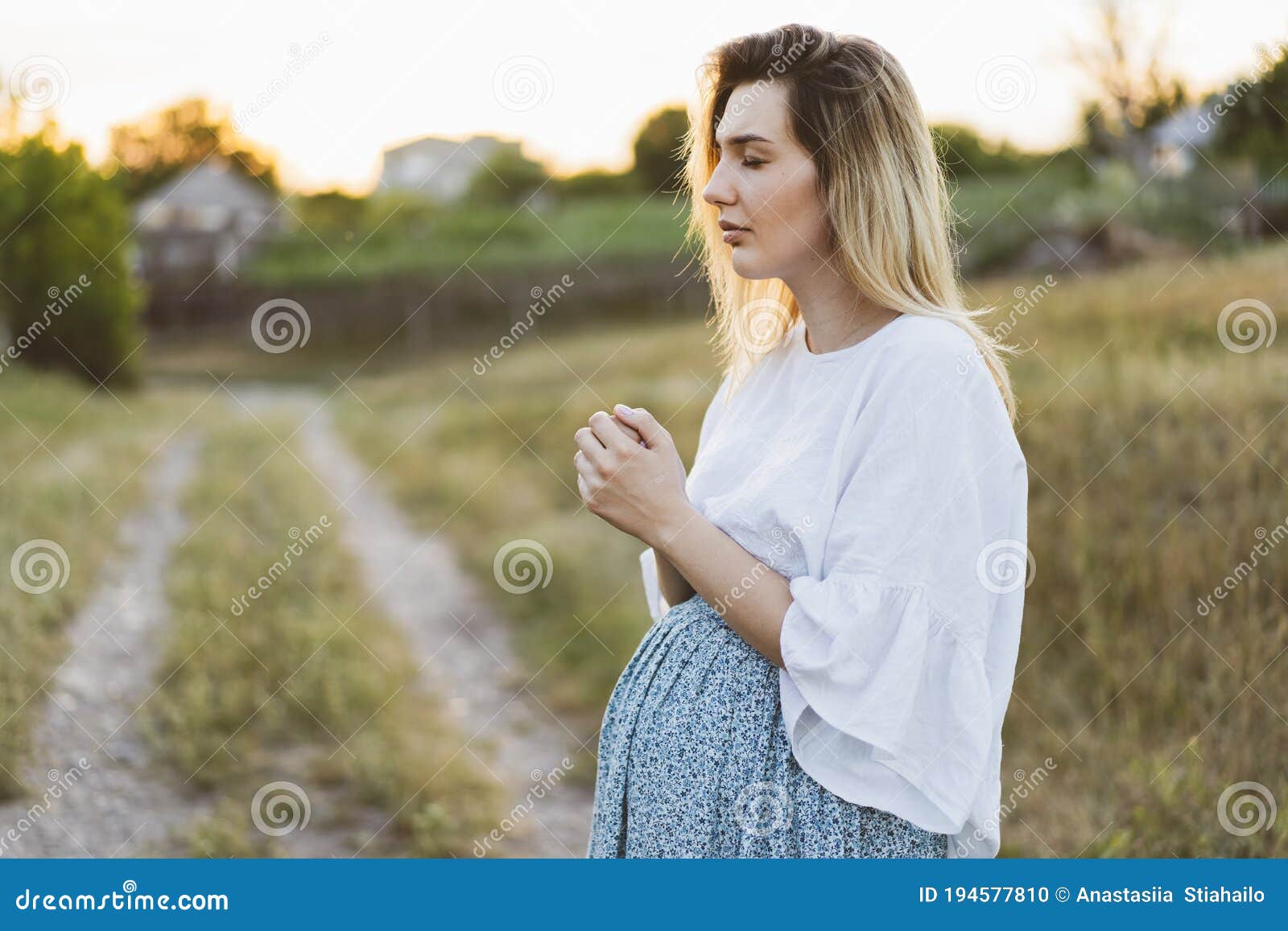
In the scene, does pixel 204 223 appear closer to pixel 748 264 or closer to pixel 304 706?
pixel 304 706

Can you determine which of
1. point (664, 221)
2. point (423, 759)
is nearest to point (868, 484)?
point (423, 759)

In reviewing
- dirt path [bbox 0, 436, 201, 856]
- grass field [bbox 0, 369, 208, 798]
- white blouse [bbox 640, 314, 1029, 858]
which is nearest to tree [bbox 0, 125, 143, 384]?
grass field [bbox 0, 369, 208, 798]

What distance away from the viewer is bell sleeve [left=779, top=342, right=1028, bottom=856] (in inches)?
53.5

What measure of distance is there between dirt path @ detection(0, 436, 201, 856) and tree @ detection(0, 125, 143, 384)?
10.4 m

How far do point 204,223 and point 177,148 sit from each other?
25.2 ft

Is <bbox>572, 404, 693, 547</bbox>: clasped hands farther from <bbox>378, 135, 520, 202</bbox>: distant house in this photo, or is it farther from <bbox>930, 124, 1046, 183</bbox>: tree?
<bbox>930, 124, 1046, 183</bbox>: tree

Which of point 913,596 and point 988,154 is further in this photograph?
point 988,154

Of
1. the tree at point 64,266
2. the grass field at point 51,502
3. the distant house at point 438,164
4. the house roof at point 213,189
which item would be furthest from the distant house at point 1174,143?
the house roof at point 213,189

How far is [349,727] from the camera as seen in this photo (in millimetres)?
4281

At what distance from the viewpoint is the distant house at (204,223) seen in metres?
29.1

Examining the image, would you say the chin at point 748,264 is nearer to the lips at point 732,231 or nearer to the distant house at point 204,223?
the lips at point 732,231

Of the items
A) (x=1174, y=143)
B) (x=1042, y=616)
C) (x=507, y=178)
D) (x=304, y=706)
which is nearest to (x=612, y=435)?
(x=1042, y=616)

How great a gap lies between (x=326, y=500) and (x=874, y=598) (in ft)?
27.0

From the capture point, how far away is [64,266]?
16.3 metres
